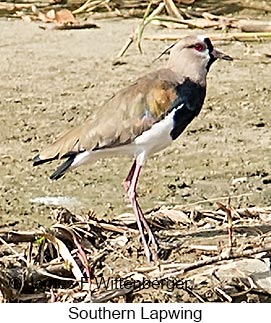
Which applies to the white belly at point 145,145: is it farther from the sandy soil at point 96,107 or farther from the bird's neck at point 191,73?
the sandy soil at point 96,107

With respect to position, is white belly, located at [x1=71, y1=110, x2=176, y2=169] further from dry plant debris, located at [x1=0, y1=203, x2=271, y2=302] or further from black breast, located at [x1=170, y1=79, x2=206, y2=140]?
dry plant debris, located at [x1=0, y1=203, x2=271, y2=302]

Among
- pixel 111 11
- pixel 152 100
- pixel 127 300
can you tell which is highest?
pixel 152 100

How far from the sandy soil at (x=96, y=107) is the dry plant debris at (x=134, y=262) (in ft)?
1.66

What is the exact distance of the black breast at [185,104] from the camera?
3617 mm

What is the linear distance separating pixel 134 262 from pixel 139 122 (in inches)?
18.3

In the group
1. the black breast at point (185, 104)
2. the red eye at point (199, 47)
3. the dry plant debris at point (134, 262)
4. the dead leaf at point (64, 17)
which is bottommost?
the dead leaf at point (64, 17)

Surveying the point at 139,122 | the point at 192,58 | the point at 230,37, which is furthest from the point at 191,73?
the point at 230,37

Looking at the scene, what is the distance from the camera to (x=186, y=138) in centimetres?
512

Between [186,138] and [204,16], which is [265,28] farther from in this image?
[186,138]

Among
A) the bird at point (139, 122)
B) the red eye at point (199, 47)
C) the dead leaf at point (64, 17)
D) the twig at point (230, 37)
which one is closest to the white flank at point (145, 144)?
the bird at point (139, 122)

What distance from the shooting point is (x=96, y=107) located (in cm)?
528

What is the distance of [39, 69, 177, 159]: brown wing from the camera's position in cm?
360
